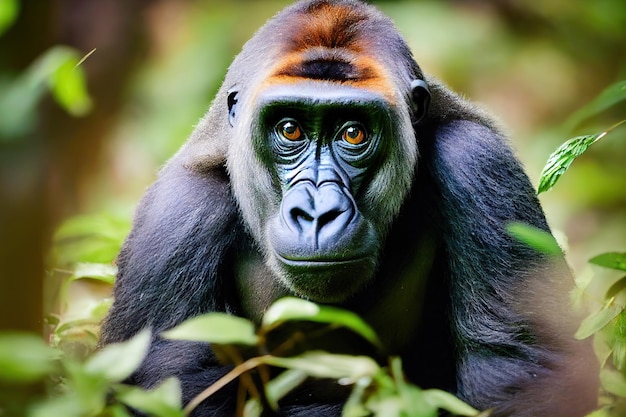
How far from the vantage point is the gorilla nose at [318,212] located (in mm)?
4156

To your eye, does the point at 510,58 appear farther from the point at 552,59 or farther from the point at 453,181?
the point at 453,181

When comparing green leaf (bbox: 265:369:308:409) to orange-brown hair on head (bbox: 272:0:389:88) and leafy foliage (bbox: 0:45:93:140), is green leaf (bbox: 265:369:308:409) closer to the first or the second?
leafy foliage (bbox: 0:45:93:140)

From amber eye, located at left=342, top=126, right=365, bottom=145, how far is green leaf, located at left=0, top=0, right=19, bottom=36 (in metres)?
1.77

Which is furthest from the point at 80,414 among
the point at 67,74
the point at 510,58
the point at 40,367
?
the point at 510,58

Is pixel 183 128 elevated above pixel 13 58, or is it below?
above

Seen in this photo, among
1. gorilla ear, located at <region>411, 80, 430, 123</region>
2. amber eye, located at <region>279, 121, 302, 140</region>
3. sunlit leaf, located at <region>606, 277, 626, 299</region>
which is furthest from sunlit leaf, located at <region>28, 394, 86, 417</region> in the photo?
gorilla ear, located at <region>411, 80, 430, 123</region>

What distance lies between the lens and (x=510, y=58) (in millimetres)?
11555

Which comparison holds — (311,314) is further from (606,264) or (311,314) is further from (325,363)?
(606,264)

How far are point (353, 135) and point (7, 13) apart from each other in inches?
72.7

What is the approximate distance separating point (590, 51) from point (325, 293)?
27.7 feet

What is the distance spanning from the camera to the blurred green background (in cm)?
1044

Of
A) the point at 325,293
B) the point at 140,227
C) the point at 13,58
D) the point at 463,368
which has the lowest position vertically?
the point at 463,368

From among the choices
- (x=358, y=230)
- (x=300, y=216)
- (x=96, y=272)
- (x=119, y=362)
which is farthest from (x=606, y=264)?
(x=96, y=272)

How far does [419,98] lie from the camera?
4.96 meters
